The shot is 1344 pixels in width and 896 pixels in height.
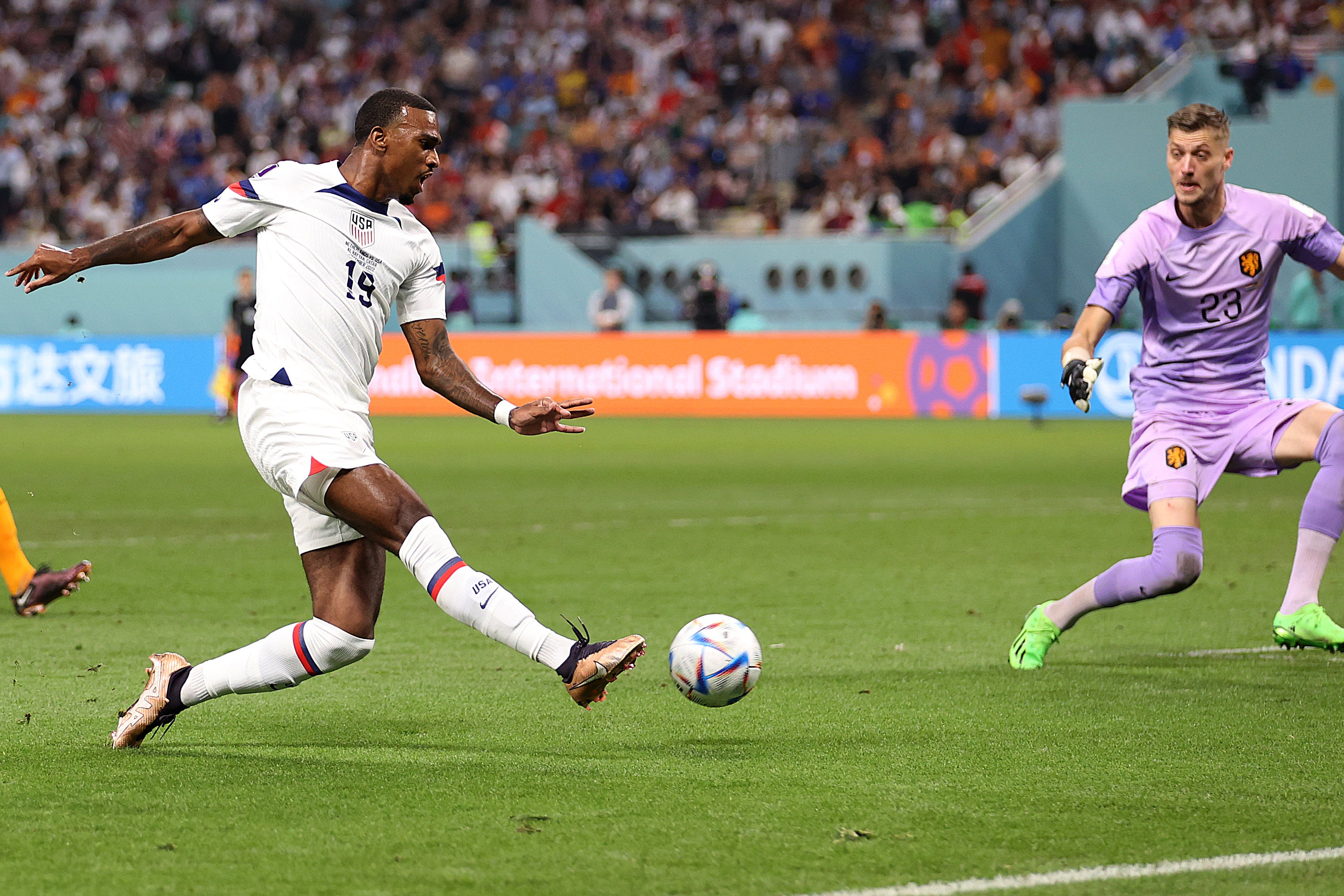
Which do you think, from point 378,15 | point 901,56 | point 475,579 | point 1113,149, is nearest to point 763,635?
point 475,579

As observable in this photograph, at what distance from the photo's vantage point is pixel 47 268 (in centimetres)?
520

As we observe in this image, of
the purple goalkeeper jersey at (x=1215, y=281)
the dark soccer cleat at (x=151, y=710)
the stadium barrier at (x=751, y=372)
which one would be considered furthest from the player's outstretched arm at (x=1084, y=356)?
the stadium barrier at (x=751, y=372)

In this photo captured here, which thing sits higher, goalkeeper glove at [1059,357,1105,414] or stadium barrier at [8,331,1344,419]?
goalkeeper glove at [1059,357,1105,414]

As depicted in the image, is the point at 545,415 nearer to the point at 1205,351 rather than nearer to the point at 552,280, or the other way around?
the point at 1205,351

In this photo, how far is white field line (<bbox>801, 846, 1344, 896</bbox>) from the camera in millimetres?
3887

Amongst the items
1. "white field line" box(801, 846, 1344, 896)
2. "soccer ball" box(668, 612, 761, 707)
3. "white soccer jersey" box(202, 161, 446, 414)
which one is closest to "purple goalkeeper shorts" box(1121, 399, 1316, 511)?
"soccer ball" box(668, 612, 761, 707)

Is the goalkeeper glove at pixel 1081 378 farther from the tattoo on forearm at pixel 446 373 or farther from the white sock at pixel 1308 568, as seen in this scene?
the tattoo on forearm at pixel 446 373

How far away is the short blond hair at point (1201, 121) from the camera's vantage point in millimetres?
6605

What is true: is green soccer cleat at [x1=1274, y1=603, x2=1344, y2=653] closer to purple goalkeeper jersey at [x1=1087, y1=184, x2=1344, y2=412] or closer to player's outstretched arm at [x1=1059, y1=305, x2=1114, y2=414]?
purple goalkeeper jersey at [x1=1087, y1=184, x2=1344, y2=412]

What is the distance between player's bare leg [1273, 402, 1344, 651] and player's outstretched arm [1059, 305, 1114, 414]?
85 centimetres

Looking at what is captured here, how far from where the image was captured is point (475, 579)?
17.1 ft

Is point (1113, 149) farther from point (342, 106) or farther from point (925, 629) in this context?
point (925, 629)

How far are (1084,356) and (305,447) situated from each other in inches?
107

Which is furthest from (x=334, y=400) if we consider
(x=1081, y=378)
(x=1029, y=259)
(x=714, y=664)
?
(x=1029, y=259)
